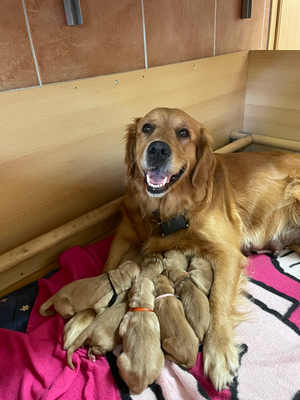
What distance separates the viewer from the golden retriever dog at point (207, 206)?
1.52 m

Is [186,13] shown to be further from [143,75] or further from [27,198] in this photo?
[27,198]

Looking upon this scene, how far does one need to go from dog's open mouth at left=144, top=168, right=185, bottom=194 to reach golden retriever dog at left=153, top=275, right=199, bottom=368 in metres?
0.52

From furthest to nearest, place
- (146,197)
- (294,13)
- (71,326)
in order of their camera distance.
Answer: (294,13)
(146,197)
(71,326)

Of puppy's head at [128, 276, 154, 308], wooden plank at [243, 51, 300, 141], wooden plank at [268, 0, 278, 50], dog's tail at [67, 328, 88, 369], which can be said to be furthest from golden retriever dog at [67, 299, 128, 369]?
wooden plank at [268, 0, 278, 50]

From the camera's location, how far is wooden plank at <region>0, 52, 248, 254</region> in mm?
1638

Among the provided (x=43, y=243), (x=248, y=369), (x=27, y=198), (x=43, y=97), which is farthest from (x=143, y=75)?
(x=248, y=369)

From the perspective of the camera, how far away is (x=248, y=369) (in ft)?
4.18

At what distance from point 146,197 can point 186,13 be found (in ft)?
5.13

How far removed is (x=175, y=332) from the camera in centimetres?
127

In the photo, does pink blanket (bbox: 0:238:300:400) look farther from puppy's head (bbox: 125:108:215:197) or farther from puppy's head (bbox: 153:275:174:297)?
puppy's head (bbox: 125:108:215:197)

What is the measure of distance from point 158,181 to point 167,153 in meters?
0.16

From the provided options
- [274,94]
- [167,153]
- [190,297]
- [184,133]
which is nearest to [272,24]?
[274,94]

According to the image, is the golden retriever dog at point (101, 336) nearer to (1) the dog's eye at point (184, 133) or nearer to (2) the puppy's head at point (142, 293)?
(2) the puppy's head at point (142, 293)

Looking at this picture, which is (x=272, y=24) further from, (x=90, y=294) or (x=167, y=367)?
(x=167, y=367)
